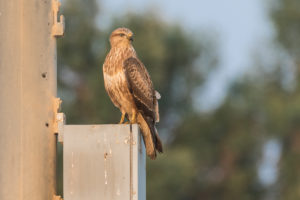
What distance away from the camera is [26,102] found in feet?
18.2

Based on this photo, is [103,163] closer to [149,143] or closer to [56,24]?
[56,24]

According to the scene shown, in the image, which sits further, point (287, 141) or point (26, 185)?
point (287, 141)

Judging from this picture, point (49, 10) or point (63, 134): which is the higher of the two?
point (49, 10)

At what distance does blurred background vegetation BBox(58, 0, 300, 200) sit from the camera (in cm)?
2502

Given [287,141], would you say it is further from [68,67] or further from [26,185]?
[26,185]

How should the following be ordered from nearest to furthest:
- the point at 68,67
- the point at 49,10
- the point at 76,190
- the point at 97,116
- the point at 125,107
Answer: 1. the point at 76,190
2. the point at 49,10
3. the point at 125,107
4. the point at 97,116
5. the point at 68,67

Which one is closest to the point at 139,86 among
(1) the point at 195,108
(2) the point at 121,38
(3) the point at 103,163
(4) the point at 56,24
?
(2) the point at 121,38

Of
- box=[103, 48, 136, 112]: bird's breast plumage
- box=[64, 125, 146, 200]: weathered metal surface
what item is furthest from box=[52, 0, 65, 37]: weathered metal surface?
box=[103, 48, 136, 112]: bird's breast plumage

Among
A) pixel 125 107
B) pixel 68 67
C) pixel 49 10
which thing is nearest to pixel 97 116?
pixel 68 67

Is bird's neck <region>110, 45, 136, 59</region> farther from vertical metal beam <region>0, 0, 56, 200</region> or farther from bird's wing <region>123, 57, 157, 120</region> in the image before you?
vertical metal beam <region>0, 0, 56, 200</region>

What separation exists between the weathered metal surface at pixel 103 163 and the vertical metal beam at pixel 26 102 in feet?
0.89

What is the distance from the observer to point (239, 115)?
26.6 m

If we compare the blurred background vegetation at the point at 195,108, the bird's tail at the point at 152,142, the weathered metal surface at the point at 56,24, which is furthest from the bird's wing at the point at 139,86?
the blurred background vegetation at the point at 195,108

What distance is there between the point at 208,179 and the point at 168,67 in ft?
11.5
